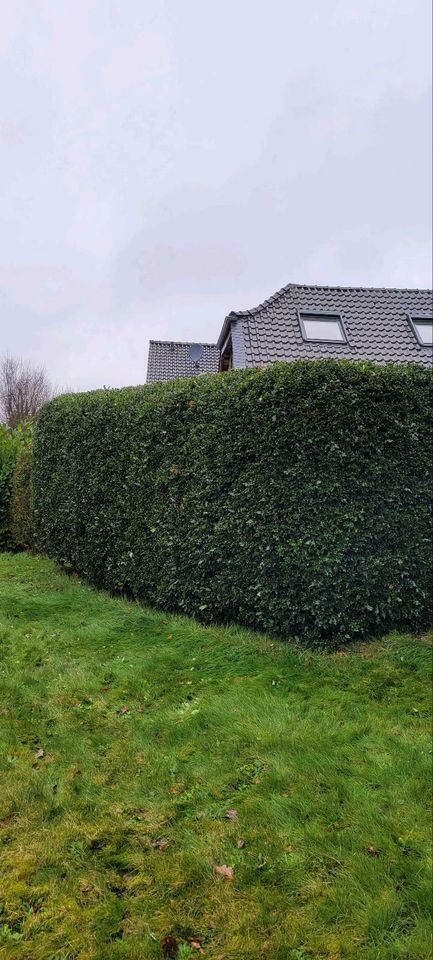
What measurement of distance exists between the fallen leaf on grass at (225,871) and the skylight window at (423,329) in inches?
424

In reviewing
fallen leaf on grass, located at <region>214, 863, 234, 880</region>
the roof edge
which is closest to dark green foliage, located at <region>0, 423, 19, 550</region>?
the roof edge

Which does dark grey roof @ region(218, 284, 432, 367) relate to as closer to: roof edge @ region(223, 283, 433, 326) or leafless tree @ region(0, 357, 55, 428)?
roof edge @ region(223, 283, 433, 326)

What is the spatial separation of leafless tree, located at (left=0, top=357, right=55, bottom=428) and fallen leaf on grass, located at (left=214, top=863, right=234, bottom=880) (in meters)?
28.6

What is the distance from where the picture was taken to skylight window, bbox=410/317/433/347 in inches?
421

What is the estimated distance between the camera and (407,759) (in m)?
2.48

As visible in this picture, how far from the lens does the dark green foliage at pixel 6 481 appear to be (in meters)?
9.34

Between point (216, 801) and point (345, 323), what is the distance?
10.6 m

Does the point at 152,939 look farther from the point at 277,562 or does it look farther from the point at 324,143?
the point at 324,143

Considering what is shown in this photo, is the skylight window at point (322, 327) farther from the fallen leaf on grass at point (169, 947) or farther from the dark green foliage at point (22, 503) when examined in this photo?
the fallen leaf on grass at point (169, 947)

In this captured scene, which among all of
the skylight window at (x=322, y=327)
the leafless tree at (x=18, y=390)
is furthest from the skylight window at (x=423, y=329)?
the leafless tree at (x=18, y=390)

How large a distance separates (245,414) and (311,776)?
2.86 metres

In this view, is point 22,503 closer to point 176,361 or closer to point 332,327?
point 332,327

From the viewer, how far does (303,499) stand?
3.98 m

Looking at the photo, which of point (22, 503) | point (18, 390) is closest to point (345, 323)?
point (22, 503)
